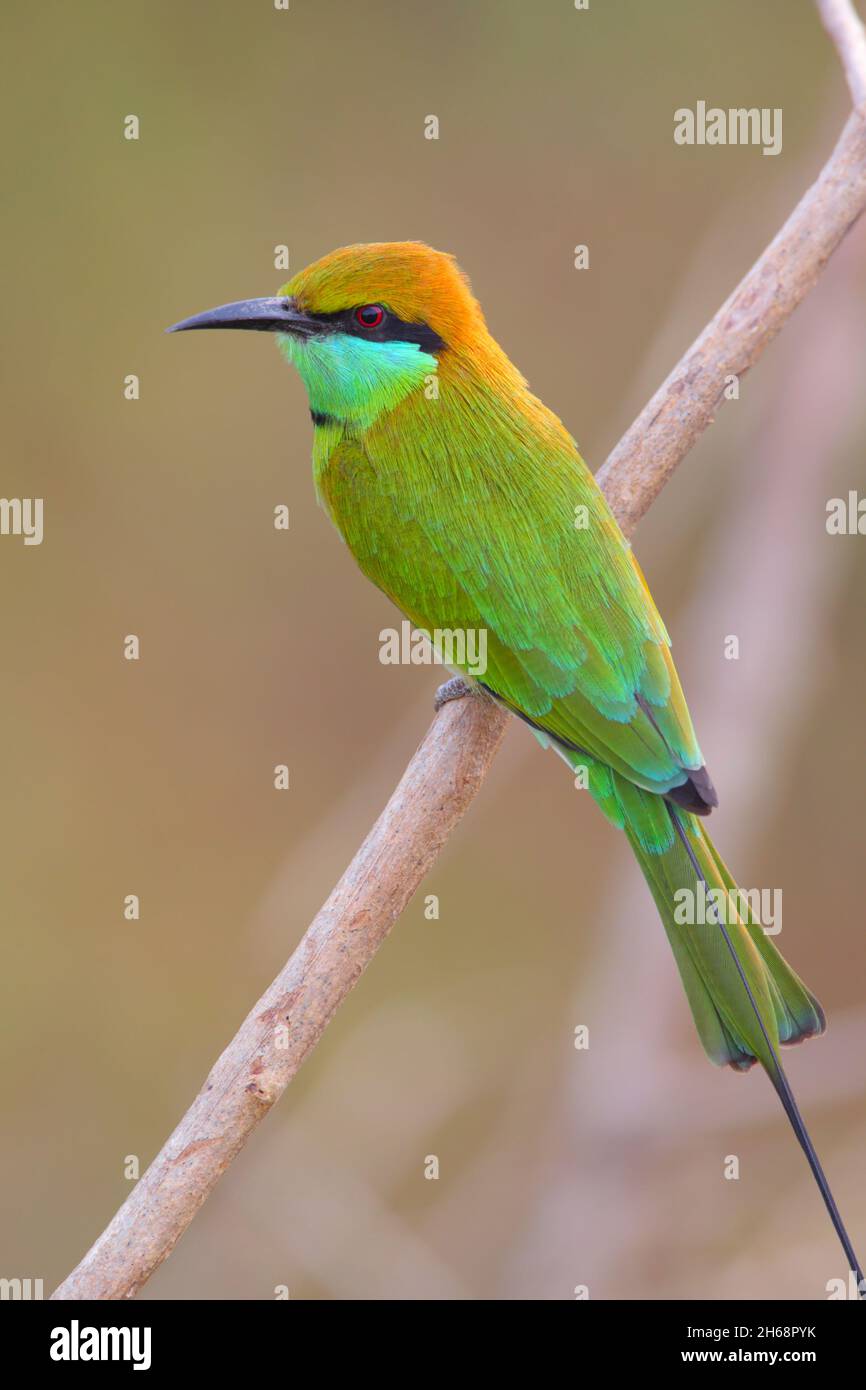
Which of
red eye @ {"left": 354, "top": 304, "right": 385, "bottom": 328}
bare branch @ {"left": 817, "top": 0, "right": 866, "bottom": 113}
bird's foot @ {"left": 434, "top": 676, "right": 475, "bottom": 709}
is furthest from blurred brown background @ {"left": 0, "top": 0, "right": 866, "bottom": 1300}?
red eye @ {"left": 354, "top": 304, "right": 385, "bottom": 328}

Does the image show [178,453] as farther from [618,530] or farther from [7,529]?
[618,530]

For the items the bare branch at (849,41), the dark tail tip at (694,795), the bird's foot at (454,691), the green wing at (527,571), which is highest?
the bare branch at (849,41)

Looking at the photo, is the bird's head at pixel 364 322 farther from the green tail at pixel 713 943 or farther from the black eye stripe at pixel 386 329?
the green tail at pixel 713 943

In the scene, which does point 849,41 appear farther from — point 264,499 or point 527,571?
point 264,499

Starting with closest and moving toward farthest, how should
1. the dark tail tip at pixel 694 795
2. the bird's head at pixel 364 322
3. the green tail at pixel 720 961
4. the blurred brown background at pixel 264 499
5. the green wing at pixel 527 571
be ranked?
the green tail at pixel 720 961 < the dark tail tip at pixel 694 795 < the green wing at pixel 527 571 < the bird's head at pixel 364 322 < the blurred brown background at pixel 264 499

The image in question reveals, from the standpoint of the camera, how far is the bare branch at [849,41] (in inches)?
103

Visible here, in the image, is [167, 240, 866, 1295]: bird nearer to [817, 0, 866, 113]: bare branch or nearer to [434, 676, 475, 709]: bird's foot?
[434, 676, 475, 709]: bird's foot

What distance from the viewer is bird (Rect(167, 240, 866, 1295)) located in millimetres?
2373

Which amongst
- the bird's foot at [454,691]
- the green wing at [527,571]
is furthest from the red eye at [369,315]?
the bird's foot at [454,691]

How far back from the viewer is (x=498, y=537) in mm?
2504

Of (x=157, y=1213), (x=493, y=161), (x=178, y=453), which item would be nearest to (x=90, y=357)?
(x=178, y=453)

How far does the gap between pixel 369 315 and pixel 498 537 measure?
0.45 meters

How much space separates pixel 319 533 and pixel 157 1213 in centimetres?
278

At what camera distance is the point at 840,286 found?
3.38 metres
